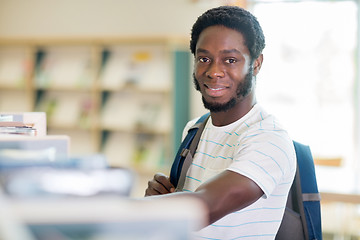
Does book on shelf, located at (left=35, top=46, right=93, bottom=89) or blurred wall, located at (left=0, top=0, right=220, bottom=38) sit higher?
blurred wall, located at (left=0, top=0, right=220, bottom=38)

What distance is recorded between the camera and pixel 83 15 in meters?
6.25

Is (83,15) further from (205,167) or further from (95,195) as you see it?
(95,195)

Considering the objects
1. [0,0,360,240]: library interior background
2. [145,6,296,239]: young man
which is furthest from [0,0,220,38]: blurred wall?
[145,6,296,239]: young man

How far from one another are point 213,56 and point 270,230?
19.6 inches

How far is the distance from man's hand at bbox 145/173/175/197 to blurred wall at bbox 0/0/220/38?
13.8ft

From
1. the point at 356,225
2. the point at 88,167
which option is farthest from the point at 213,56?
the point at 356,225

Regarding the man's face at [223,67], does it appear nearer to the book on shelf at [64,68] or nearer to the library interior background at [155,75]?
the library interior background at [155,75]

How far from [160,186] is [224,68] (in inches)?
16.4

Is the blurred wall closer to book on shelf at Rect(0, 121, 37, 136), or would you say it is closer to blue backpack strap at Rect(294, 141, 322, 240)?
blue backpack strap at Rect(294, 141, 322, 240)

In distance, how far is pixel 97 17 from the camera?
6211 mm

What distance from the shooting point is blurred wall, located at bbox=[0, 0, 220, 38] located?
5.89m

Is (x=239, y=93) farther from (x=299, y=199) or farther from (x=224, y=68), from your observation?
(x=299, y=199)

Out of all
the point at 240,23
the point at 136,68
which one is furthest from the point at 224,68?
the point at 136,68

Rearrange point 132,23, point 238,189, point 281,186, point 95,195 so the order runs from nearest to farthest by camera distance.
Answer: point 95,195
point 238,189
point 281,186
point 132,23
